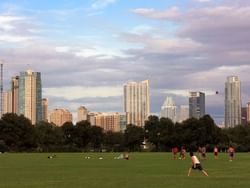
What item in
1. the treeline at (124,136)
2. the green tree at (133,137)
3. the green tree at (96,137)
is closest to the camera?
the treeline at (124,136)

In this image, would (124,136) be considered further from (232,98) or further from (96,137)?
(232,98)

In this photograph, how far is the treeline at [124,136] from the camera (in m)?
146

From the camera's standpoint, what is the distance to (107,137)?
171250 millimetres

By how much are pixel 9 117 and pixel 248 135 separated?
205 ft

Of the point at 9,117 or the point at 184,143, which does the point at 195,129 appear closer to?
the point at 184,143

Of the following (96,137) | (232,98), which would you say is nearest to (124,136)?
(96,137)

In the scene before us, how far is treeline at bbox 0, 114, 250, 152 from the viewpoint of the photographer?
5768 inches

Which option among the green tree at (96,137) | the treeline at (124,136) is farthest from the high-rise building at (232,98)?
the green tree at (96,137)

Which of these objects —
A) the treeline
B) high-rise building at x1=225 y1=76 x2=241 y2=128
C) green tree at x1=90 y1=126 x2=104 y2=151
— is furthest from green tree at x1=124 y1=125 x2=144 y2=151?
high-rise building at x1=225 y1=76 x2=241 y2=128

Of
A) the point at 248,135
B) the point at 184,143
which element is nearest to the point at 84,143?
the point at 184,143

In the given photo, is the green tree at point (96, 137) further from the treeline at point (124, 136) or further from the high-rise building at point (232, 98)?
the high-rise building at point (232, 98)

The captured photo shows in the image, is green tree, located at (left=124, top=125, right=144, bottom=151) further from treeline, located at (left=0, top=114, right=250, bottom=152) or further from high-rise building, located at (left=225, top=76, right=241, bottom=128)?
high-rise building, located at (left=225, top=76, right=241, bottom=128)

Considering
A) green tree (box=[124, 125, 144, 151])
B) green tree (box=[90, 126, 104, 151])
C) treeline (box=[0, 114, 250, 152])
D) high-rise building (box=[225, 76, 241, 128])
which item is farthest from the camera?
high-rise building (box=[225, 76, 241, 128])

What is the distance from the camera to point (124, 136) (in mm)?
161750
